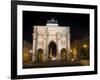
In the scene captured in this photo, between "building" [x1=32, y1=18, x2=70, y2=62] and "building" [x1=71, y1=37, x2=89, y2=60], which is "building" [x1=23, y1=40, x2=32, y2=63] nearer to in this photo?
"building" [x1=32, y1=18, x2=70, y2=62]

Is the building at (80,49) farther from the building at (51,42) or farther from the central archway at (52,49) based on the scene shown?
the central archway at (52,49)

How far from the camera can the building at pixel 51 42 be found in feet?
7.53

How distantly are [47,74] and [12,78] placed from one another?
14.2 inches

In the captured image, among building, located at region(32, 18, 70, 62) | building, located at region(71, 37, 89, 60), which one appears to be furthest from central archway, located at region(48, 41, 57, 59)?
building, located at region(71, 37, 89, 60)

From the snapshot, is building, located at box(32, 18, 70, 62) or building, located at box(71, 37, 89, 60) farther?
building, located at box(71, 37, 89, 60)

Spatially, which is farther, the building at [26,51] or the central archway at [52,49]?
the central archway at [52,49]

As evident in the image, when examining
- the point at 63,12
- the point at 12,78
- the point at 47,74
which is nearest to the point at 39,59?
the point at 47,74

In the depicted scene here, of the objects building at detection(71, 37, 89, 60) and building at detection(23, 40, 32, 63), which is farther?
building at detection(71, 37, 89, 60)

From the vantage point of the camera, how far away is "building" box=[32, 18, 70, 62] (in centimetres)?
229

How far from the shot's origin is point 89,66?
2492 mm

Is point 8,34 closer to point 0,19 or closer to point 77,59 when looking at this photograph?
point 0,19

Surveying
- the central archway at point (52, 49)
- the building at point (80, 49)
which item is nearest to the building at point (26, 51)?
the central archway at point (52, 49)

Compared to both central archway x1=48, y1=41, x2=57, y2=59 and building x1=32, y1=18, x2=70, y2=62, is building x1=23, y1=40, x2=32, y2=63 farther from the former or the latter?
central archway x1=48, y1=41, x2=57, y2=59

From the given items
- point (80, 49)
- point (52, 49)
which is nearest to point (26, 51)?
point (52, 49)
